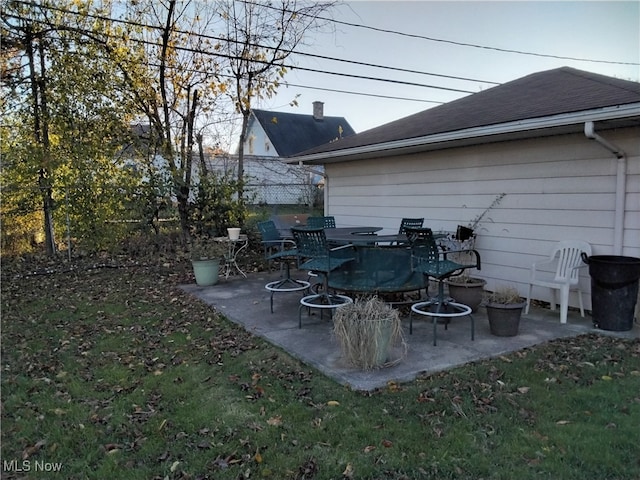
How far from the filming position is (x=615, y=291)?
13.8 feet

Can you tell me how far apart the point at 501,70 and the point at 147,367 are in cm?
Answer: 1490

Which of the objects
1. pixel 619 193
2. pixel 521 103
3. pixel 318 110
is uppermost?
pixel 318 110

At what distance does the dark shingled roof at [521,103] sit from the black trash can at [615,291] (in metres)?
1.48

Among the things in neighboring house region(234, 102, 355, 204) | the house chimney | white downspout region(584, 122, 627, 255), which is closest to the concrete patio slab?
white downspout region(584, 122, 627, 255)

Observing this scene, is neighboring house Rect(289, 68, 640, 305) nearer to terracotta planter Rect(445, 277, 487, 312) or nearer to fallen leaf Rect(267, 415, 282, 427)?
terracotta planter Rect(445, 277, 487, 312)

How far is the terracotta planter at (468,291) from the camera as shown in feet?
15.6

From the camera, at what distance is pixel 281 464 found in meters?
2.21

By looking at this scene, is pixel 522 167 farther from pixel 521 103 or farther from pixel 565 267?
pixel 565 267

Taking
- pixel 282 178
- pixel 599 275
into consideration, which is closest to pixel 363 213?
pixel 599 275

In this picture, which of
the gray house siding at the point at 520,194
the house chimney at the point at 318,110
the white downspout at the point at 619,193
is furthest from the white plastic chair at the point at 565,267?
the house chimney at the point at 318,110

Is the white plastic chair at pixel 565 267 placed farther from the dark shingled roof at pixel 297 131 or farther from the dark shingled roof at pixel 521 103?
the dark shingled roof at pixel 297 131

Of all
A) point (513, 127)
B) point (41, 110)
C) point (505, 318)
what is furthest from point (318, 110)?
point (505, 318)

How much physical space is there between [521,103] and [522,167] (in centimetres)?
80

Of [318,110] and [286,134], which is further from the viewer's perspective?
[318,110]
